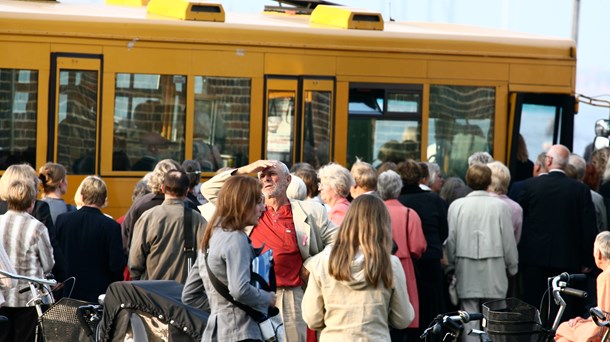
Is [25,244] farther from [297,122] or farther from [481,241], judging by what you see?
[297,122]

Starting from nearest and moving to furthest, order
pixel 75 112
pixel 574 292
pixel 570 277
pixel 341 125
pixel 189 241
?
pixel 574 292 < pixel 570 277 < pixel 189 241 < pixel 75 112 < pixel 341 125

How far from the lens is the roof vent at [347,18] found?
50.1 ft

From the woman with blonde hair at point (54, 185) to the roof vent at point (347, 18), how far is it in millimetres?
5120

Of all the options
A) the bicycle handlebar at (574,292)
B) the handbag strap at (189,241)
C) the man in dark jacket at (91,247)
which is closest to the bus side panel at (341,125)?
the man in dark jacket at (91,247)

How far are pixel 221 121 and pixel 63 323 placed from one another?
279 inches

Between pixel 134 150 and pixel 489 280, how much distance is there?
433cm

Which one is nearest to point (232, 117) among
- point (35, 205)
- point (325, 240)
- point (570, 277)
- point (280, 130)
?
point (280, 130)

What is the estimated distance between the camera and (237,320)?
23.4ft

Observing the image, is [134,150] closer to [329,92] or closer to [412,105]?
[329,92]

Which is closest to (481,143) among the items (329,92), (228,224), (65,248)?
(329,92)

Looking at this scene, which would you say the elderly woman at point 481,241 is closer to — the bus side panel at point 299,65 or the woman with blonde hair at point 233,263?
the bus side panel at point 299,65

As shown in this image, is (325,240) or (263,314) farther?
(325,240)

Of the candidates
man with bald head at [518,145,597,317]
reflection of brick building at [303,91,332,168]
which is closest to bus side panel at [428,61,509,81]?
reflection of brick building at [303,91,332,168]

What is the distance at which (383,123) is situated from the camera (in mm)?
15148
